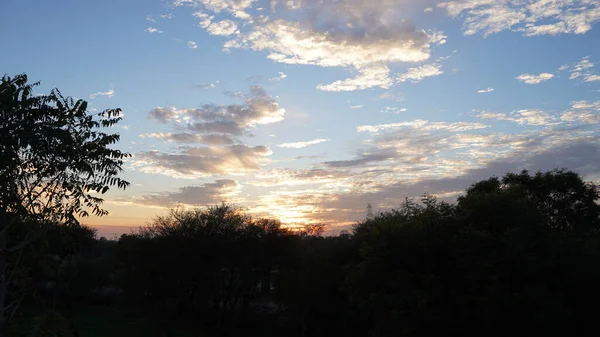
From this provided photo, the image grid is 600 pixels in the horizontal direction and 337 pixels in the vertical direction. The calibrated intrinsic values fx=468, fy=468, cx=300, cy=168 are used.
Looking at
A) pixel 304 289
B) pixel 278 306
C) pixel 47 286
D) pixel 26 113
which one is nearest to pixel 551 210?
pixel 304 289

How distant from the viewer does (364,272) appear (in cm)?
3197

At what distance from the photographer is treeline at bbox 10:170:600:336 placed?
2773 centimetres

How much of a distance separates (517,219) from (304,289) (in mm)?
28360

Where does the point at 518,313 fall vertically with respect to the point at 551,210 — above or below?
below

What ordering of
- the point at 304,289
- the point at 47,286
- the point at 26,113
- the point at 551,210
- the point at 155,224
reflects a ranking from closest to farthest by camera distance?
the point at 26,113
the point at 551,210
the point at 304,289
the point at 155,224
the point at 47,286

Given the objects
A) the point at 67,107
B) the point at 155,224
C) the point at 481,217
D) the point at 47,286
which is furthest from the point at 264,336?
the point at 67,107

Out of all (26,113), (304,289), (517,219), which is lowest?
(304,289)

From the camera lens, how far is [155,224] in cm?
5622

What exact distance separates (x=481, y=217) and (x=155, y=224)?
127ft

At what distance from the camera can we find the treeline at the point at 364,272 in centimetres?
2773

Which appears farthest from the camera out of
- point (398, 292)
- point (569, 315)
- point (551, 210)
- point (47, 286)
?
point (47, 286)

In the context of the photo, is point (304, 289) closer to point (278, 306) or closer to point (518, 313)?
point (278, 306)

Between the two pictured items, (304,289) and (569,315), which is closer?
(569,315)

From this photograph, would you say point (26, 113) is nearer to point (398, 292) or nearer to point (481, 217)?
point (398, 292)
